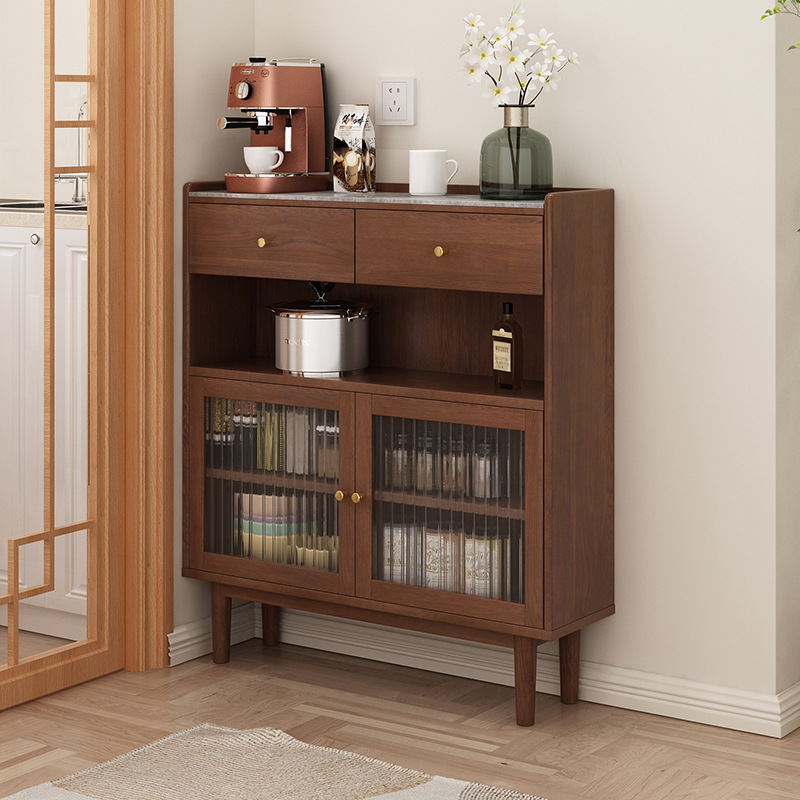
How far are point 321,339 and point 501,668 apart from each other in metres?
0.89

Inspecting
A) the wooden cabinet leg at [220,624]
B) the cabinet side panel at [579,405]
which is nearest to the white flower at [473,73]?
the cabinet side panel at [579,405]

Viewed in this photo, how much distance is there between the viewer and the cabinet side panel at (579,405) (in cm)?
269

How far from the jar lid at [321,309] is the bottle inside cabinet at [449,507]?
277 mm

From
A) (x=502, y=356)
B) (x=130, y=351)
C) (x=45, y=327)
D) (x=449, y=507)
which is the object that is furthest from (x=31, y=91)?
(x=449, y=507)

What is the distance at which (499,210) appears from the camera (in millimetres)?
2705

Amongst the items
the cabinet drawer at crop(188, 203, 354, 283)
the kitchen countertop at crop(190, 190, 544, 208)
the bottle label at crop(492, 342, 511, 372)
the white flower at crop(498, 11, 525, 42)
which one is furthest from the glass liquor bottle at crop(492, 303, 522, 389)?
the white flower at crop(498, 11, 525, 42)

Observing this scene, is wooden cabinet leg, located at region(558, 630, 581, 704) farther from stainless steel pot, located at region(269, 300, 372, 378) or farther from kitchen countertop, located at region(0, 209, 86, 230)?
kitchen countertop, located at region(0, 209, 86, 230)

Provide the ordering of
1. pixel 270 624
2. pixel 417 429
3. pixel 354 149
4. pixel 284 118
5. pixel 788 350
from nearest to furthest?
1. pixel 788 350
2. pixel 417 429
3. pixel 354 149
4. pixel 284 118
5. pixel 270 624

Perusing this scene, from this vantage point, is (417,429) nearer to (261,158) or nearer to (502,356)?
(502,356)

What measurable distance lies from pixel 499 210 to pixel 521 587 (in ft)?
2.58

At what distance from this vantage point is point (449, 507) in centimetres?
286

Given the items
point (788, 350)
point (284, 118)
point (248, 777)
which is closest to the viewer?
point (248, 777)

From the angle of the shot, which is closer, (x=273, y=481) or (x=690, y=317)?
(x=690, y=317)

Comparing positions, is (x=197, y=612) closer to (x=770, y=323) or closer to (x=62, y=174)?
(x=62, y=174)
